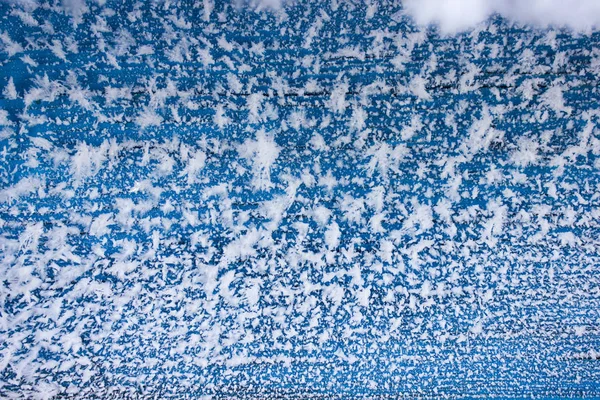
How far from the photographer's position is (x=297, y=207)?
0.71m

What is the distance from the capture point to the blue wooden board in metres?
0.69

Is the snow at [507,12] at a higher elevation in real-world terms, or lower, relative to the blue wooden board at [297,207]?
higher

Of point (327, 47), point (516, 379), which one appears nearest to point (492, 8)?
point (327, 47)

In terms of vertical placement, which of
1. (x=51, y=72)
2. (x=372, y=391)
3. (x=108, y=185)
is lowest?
(x=372, y=391)

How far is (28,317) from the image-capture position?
0.70 meters

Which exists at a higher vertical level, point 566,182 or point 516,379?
point 566,182

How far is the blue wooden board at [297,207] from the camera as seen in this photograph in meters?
0.69

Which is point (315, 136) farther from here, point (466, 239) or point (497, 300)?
point (497, 300)

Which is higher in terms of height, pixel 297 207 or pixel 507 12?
pixel 507 12

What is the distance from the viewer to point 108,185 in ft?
2.28

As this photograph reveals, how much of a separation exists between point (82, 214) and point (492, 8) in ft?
2.73

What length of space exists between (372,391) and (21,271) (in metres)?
0.68

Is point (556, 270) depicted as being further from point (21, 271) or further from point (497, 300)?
point (21, 271)

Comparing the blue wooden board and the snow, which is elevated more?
the snow
